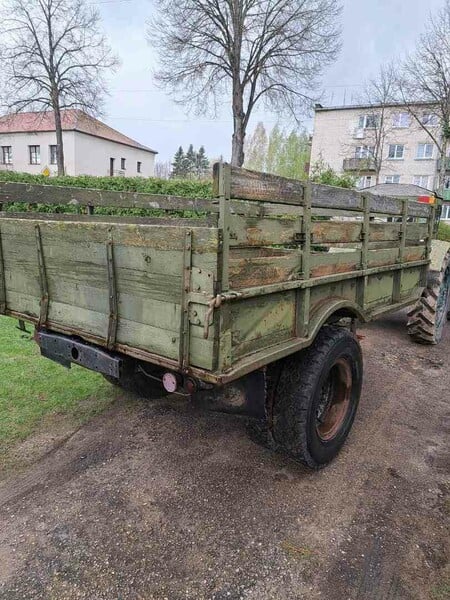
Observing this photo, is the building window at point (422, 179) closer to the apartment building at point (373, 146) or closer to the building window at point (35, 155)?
the apartment building at point (373, 146)

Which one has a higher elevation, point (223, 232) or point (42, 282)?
point (223, 232)

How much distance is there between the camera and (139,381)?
3.27 metres

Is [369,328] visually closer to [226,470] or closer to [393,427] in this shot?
[393,427]

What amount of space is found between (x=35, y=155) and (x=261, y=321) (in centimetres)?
4337

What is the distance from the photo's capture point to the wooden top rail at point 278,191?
189 cm

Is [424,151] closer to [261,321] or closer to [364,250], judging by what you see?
[364,250]

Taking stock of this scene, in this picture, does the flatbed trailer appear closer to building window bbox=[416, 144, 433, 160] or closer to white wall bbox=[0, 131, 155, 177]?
white wall bbox=[0, 131, 155, 177]

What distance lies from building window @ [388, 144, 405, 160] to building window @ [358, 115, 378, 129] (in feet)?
9.94

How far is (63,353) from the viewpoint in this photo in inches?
104

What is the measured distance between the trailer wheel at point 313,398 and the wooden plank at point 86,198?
111 centimetres

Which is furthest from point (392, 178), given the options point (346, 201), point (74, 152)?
point (346, 201)

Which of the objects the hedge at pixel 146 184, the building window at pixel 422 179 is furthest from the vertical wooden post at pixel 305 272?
the building window at pixel 422 179

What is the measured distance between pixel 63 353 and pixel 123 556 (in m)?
1.19

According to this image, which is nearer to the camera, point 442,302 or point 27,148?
point 442,302
